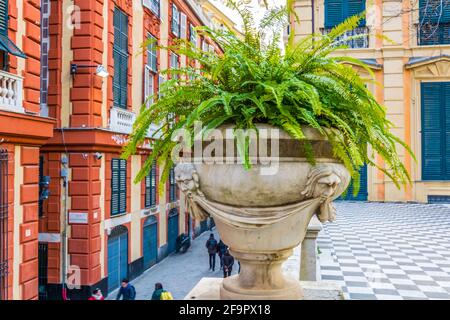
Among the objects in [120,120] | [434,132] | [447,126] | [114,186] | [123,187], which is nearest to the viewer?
[114,186]

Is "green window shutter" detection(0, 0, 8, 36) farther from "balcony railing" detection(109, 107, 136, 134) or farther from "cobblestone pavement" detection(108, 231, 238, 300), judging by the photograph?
"cobblestone pavement" detection(108, 231, 238, 300)

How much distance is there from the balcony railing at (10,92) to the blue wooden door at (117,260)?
16.8 ft

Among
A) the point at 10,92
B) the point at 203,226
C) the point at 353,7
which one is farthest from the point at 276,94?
the point at 353,7

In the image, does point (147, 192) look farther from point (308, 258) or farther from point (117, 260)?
point (308, 258)

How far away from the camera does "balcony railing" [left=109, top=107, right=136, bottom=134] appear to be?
1112 cm

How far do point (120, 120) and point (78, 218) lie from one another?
299cm

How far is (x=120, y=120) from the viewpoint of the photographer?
37.9 ft

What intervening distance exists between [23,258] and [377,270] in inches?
269

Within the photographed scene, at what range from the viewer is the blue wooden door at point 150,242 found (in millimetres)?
13453

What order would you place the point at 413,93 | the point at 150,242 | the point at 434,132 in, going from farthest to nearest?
the point at 413,93, the point at 434,132, the point at 150,242

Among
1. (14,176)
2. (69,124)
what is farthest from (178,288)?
(14,176)

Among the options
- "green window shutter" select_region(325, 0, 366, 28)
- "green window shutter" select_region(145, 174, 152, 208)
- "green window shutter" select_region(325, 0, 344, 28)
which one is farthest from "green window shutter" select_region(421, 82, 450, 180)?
"green window shutter" select_region(145, 174, 152, 208)

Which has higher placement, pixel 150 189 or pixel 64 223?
pixel 150 189

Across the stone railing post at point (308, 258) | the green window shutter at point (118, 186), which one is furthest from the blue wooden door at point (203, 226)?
the stone railing post at point (308, 258)
